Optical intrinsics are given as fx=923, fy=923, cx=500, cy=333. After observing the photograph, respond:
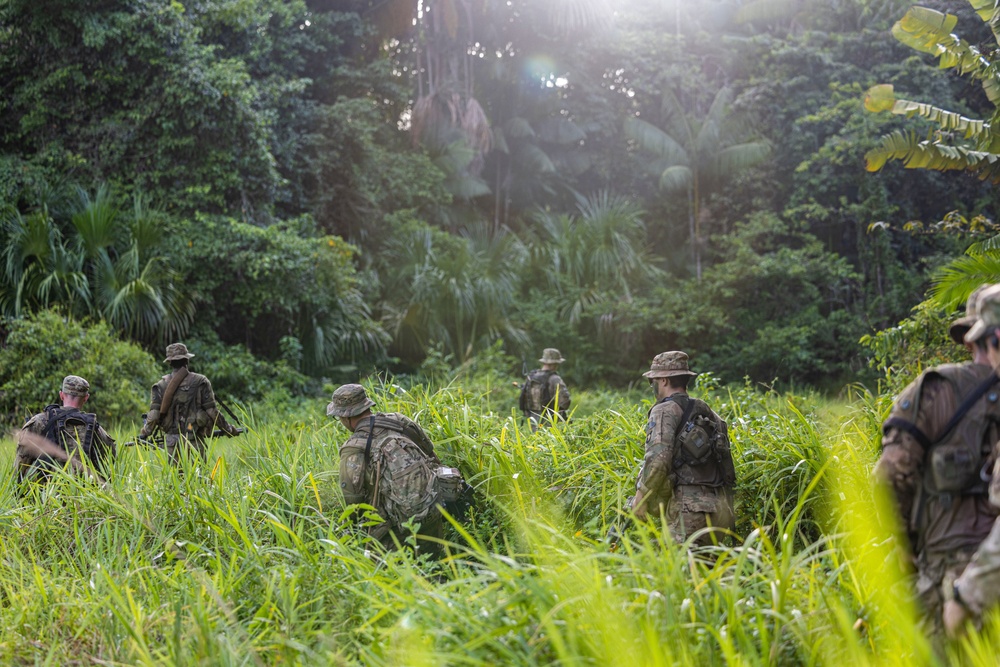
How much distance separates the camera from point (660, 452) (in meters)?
5.00

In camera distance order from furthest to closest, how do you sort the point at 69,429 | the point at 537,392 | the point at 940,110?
1. the point at 537,392
2. the point at 940,110
3. the point at 69,429

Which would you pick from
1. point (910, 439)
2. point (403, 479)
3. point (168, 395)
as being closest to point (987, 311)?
point (910, 439)

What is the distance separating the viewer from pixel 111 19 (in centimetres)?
1561

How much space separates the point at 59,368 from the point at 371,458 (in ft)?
27.0

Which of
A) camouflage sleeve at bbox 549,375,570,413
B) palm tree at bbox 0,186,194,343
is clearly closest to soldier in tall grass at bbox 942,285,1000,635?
camouflage sleeve at bbox 549,375,570,413

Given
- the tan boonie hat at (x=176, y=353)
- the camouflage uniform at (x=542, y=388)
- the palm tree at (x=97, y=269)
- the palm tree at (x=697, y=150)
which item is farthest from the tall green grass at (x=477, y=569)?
the palm tree at (x=697, y=150)

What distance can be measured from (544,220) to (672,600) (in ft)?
72.4

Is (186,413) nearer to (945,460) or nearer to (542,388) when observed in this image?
(542,388)

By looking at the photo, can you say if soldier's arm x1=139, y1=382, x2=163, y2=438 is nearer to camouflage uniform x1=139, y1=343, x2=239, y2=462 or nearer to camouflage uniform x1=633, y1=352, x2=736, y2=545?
camouflage uniform x1=139, y1=343, x2=239, y2=462

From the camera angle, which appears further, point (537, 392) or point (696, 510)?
point (537, 392)

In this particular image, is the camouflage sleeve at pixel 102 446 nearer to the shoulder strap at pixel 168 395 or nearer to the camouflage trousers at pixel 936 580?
the shoulder strap at pixel 168 395

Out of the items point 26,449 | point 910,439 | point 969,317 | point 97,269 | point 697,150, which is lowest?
point 97,269

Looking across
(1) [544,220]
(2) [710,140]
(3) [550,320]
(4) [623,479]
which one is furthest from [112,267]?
(2) [710,140]

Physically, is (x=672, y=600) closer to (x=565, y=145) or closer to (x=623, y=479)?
(x=623, y=479)
